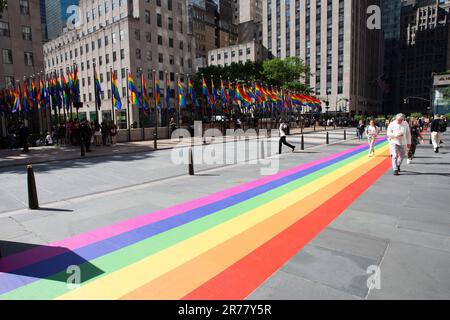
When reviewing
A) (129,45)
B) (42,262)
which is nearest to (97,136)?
(42,262)

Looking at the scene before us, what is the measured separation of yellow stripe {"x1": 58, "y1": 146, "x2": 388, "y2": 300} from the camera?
3545mm

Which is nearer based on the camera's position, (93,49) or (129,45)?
(129,45)

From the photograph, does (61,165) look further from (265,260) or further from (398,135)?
(398,135)

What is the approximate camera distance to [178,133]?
30.5 m

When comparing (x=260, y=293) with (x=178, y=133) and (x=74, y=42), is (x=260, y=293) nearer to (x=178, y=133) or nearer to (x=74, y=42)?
(x=178, y=133)

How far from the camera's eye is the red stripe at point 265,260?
3.50 metres

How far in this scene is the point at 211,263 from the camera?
13.7 ft

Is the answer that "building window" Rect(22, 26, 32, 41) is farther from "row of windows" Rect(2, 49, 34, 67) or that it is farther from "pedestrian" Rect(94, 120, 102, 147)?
"pedestrian" Rect(94, 120, 102, 147)

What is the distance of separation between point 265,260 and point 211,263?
0.75 meters

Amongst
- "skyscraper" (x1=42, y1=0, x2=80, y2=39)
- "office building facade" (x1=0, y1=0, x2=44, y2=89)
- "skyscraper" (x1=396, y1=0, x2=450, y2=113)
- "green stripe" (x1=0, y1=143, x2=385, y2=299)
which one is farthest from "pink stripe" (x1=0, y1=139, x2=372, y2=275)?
"skyscraper" (x1=396, y1=0, x2=450, y2=113)

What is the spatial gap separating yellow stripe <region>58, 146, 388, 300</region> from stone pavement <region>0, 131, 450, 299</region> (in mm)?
1264

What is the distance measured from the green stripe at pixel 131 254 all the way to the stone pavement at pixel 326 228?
131 cm

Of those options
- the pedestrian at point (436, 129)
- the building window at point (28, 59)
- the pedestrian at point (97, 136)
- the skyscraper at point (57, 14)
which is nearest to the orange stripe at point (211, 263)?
the pedestrian at point (436, 129)
